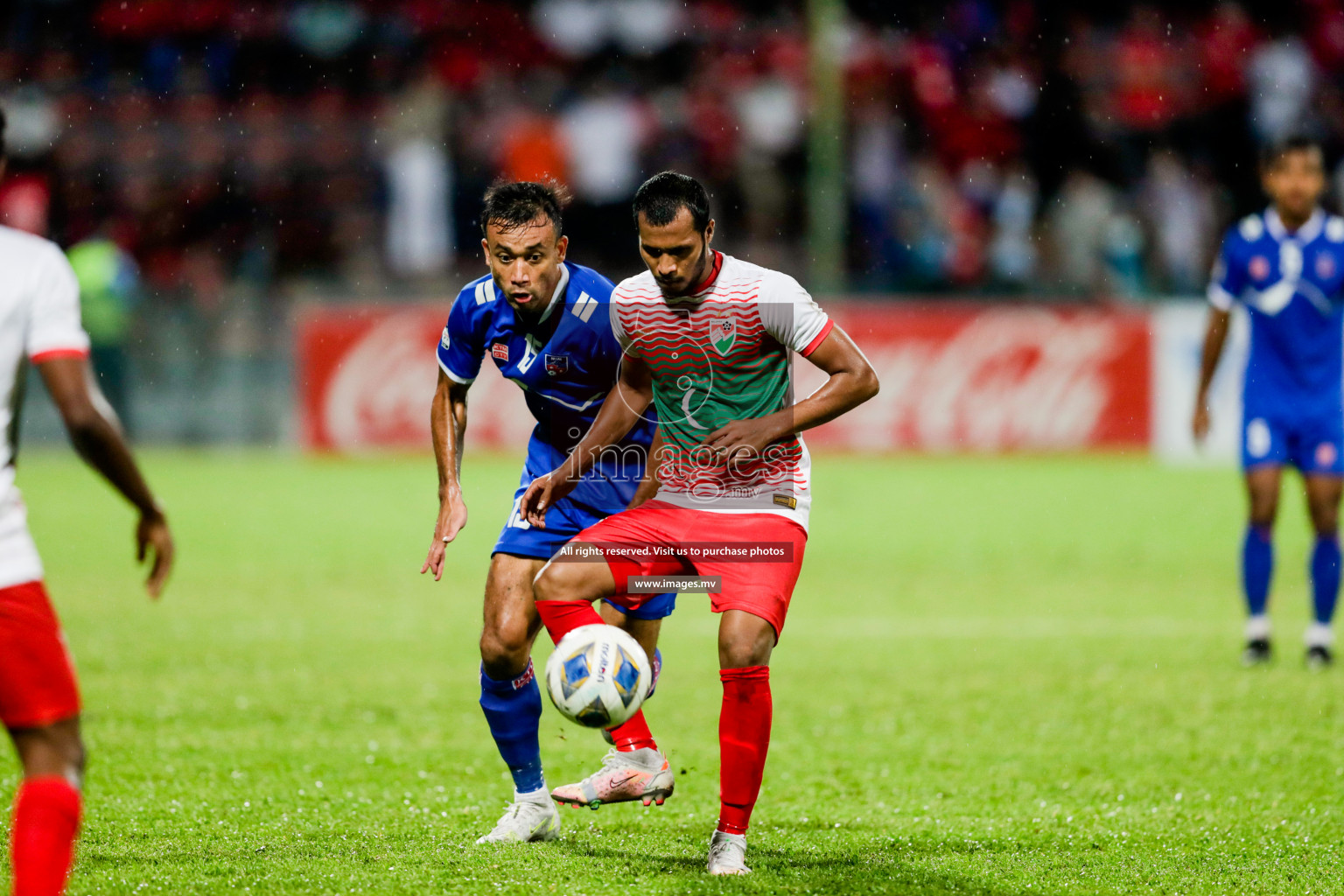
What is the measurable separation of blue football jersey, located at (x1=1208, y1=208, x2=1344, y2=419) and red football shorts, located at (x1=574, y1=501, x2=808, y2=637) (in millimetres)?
4395

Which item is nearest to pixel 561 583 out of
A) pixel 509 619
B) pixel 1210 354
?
pixel 509 619

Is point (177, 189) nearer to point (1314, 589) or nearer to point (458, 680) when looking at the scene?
point (458, 680)

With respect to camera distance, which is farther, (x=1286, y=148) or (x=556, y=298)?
(x=1286, y=148)

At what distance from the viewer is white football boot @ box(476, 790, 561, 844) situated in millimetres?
4855

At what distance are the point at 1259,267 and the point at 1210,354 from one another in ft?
1.74

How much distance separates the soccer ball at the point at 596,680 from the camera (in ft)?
14.6

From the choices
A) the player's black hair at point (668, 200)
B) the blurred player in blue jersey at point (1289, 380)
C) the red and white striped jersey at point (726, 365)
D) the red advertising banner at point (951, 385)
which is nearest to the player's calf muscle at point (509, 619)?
the red and white striped jersey at point (726, 365)

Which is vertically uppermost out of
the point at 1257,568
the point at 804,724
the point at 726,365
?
the point at 726,365

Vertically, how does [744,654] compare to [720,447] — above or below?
below

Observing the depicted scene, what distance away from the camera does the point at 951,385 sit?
1767 centimetres

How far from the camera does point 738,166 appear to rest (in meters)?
20.1

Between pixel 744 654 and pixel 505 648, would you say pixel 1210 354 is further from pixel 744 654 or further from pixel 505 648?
pixel 505 648

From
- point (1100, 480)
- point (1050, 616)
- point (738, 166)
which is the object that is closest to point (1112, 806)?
point (1050, 616)

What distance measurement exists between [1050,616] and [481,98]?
13125 millimetres
